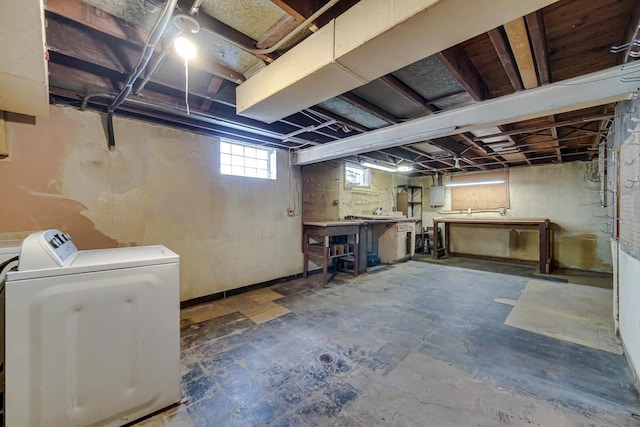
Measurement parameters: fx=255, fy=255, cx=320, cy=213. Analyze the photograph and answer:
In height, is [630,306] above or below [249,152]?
below

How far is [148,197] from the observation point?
3070mm

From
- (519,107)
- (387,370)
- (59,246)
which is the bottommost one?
(387,370)

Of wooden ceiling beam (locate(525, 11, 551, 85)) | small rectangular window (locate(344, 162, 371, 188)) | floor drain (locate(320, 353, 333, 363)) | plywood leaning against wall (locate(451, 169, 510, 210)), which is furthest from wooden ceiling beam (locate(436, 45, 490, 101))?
plywood leaning against wall (locate(451, 169, 510, 210))

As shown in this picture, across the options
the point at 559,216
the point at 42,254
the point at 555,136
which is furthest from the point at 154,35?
the point at 559,216

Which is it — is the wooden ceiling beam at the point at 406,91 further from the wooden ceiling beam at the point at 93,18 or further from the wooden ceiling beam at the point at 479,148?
the wooden ceiling beam at the point at 93,18

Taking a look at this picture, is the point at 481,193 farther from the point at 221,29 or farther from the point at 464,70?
the point at 221,29

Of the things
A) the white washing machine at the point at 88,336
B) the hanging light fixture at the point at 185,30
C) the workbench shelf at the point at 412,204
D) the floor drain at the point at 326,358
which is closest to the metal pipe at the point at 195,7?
the hanging light fixture at the point at 185,30

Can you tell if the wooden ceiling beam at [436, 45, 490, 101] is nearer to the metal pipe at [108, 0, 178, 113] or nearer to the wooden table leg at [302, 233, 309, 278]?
the metal pipe at [108, 0, 178, 113]

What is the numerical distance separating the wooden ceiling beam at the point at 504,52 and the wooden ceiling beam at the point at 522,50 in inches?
Result: 1.3

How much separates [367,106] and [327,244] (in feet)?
7.81

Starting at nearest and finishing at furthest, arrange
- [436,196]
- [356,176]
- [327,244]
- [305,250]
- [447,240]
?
[327,244] < [305,250] < [356,176] < [447,240] < [436,196]

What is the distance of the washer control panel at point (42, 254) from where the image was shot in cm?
133

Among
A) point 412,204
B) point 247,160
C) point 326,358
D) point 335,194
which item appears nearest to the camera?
point 326,358

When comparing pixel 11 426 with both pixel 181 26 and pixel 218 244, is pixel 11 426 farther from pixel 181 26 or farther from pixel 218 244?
pixel 218 244
